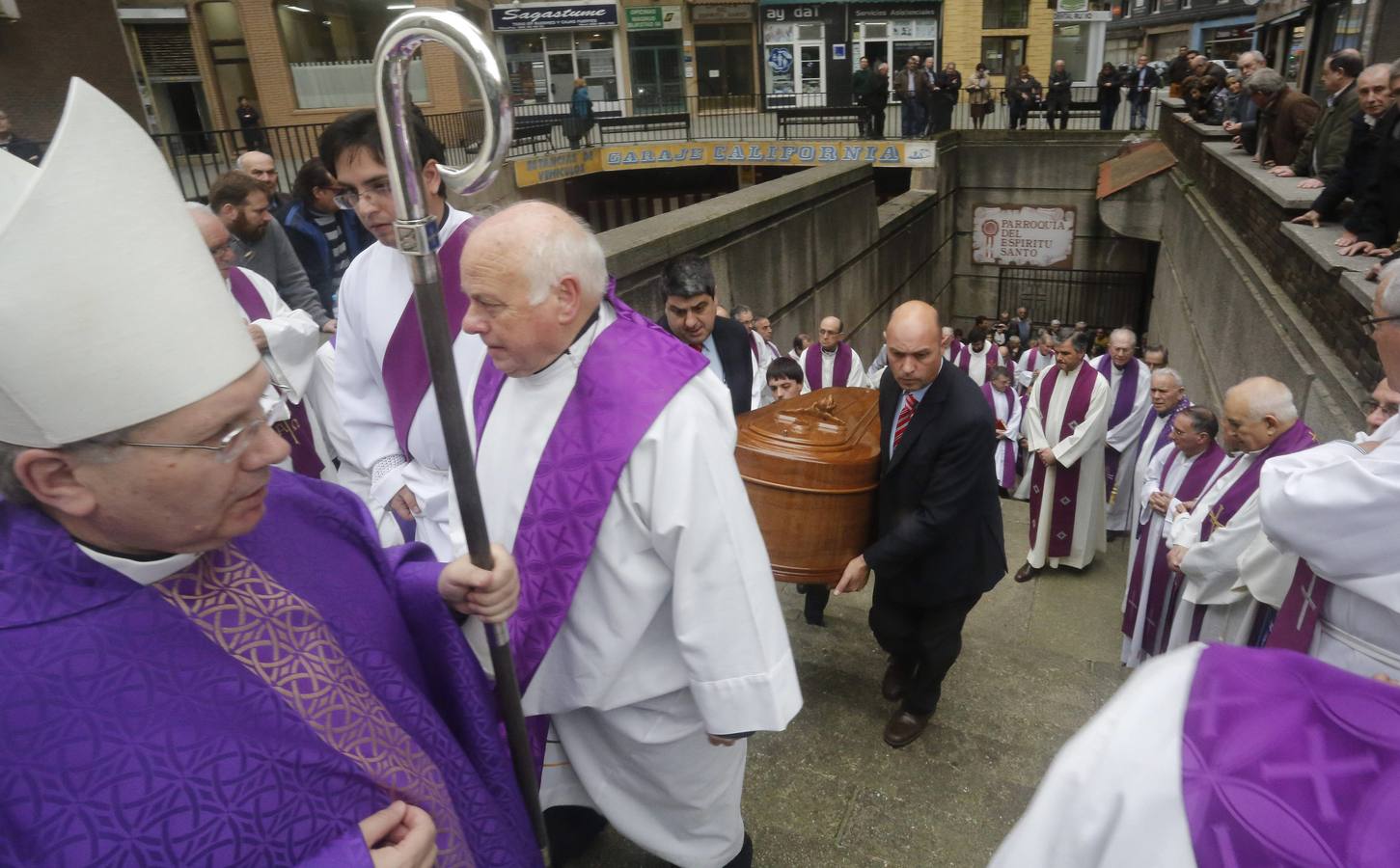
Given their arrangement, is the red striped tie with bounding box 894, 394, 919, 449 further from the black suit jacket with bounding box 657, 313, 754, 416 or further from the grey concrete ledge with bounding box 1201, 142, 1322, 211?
the grey concrete ledge with bounding box 1201, 142, 1322, 211

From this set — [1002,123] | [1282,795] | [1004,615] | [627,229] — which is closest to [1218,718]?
[1282,795]

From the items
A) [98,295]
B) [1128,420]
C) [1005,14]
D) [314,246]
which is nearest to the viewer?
[98,295]

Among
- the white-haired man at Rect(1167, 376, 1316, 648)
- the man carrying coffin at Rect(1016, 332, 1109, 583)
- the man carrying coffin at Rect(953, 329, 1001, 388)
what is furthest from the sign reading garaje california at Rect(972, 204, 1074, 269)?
the white-haired man at Rect(1167, 376, 1316, 648)

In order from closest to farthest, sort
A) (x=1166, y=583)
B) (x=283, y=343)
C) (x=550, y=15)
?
(x=283, y=343), (x=1166, y=583), (x=550, y=15)

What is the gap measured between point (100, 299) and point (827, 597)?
11.2ft

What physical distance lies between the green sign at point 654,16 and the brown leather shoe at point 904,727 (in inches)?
1038

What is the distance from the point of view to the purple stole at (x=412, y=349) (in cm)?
243

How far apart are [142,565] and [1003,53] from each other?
30.8 m

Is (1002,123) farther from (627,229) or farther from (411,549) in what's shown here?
(411,549)

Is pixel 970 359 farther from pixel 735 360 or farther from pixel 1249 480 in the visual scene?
pixel 735 360

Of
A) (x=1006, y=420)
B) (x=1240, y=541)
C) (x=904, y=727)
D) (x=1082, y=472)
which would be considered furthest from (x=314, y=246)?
(x=1006, y=420)

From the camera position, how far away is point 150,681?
1.05 meters

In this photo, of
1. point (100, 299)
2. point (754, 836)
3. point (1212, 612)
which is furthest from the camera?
point (1212, 612)

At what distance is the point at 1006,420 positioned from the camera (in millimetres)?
8062
